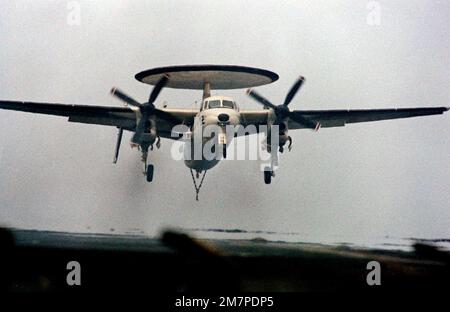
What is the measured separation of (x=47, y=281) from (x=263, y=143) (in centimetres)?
1343

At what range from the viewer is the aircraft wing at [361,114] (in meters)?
27.5

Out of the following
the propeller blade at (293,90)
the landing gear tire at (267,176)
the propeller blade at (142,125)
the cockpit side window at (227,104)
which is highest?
the propeller blade at (293,90)

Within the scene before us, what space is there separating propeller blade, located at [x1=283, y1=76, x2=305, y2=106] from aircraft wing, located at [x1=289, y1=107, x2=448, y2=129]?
0.67m

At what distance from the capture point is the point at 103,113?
28.0 m

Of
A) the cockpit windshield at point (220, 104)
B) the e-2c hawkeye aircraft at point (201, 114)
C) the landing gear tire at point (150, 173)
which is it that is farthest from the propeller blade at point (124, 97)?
the landing gear tire at point (150, 173)

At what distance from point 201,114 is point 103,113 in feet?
17.4

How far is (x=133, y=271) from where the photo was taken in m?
18.1

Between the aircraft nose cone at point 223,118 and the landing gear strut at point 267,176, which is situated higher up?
the aircraft nose cone at point 223,118

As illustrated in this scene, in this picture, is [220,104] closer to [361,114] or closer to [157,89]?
[157,89]

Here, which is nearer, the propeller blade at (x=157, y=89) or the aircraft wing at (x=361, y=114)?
the propeller blade at (x=157, y=89)

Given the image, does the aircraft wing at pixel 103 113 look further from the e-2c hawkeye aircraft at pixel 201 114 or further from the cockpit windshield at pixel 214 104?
the cockpit windshield at pixel 214 104

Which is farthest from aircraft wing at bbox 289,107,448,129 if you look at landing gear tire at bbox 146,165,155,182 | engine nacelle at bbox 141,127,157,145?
landing gear tire at bbox 146,165,155,182

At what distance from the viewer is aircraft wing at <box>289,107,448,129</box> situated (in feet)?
90.2
